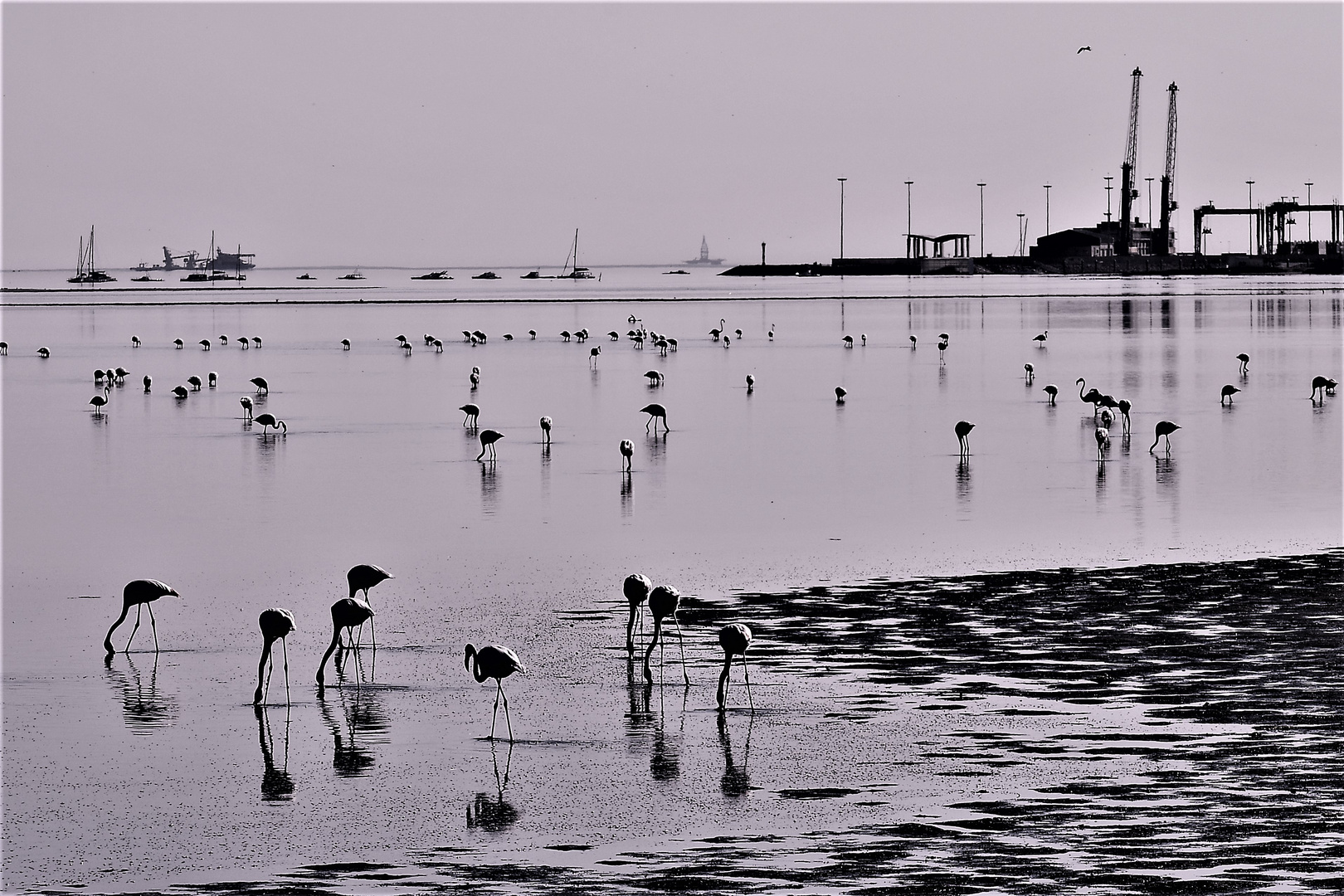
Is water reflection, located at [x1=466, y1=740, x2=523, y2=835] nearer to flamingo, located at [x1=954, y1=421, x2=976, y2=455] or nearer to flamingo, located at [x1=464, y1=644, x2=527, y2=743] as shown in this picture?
flamingo, located at [x1=464, y1=644, x2=527, y2=743]

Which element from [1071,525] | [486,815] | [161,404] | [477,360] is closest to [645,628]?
[486,815]

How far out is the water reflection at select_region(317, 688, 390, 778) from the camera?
1180cm

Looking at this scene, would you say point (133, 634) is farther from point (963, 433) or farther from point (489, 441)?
point (963, 433)

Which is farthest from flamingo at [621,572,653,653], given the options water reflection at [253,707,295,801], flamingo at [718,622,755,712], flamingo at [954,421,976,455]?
flamingo at [954,421,976,455]

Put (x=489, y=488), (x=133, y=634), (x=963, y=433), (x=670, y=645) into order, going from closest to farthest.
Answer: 1. (x=670, y=645)
2. (x=133, y=634)
3. (x=489, y=488)
4. (x=963, y=433)

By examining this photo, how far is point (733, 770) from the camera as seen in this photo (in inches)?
458

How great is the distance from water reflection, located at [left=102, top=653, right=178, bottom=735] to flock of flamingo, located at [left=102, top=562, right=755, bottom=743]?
0.42 m

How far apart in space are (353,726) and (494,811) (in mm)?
2331

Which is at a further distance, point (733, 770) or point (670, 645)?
point (670, 645)

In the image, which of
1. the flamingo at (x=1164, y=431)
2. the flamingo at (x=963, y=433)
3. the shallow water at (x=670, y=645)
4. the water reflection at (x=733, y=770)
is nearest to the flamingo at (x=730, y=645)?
the shallow water at (x=670, y=645)

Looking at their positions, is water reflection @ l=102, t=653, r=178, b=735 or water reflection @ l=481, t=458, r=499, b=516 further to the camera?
water reflection @ l=481, t=458, r=499, b=516

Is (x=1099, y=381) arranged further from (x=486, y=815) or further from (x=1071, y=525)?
(x=486, y=815)

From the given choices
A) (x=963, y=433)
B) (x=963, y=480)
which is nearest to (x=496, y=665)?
(x=963, y=480)

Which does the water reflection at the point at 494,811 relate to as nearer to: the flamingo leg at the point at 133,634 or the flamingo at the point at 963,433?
the flamingo leg at the point at 133,634
